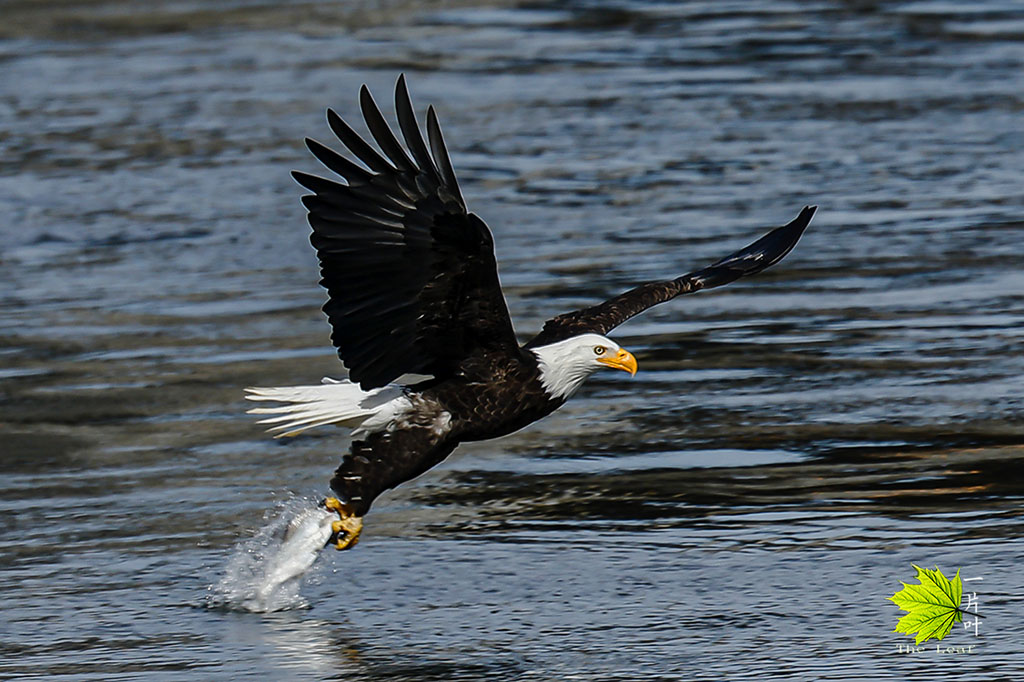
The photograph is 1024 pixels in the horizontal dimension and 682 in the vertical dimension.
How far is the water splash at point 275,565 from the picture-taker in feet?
19.9

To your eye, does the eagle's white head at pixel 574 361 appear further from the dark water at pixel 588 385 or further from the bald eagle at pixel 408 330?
the dark water at pixel 588 385

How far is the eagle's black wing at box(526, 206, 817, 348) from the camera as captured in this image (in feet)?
22.9

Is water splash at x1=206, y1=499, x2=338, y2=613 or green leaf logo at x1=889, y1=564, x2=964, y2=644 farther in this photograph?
water splash at x1=206, y1=499, x2=338, y2=613

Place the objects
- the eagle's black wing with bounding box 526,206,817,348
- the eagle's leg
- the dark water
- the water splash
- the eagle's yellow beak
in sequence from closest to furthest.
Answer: the dark water → the water splash → the eagle's leg → the eagle's yellow beak → the eagle's black wing with bounding box 526,206,817,348

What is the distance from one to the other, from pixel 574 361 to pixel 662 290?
97cm

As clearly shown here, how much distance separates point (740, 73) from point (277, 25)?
236 inches

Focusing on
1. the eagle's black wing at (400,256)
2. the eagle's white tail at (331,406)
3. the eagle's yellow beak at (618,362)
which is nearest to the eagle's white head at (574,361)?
the eagle's yellow beak at (618,362)

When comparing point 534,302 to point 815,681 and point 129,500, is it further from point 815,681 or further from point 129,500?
point 815,681

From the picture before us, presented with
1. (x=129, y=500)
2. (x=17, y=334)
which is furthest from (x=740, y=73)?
(x=129, y=500)

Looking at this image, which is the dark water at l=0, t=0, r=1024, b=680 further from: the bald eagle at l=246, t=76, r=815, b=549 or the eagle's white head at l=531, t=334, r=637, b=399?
the eagle's white head at l=531, t=334, r=637, b=399

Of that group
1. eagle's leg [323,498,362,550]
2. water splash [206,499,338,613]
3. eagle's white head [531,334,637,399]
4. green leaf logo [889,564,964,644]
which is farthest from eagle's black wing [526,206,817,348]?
green leaf logo [889,564,964,644]

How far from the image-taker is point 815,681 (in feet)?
17.0

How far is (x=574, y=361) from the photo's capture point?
21.1 ft

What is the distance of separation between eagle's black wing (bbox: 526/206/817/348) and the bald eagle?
0.28 meters
